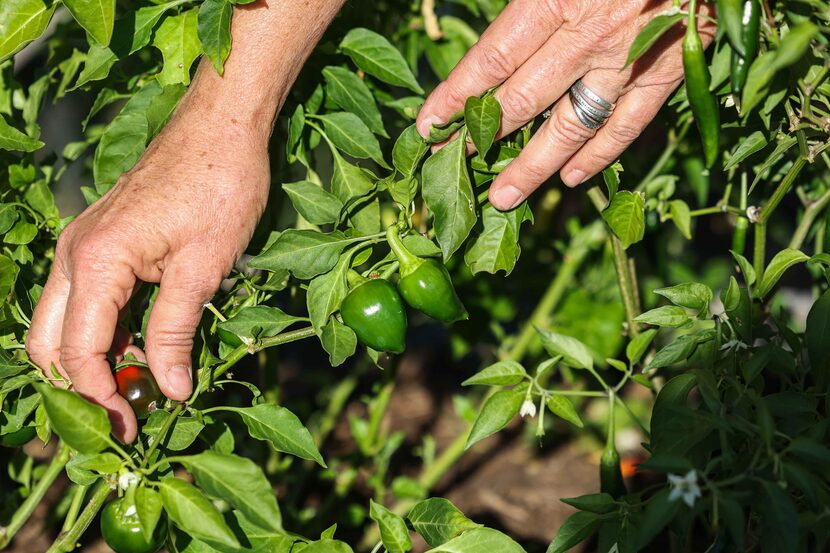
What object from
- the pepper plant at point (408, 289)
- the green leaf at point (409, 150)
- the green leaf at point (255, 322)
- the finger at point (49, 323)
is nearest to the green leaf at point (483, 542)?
the pepper plant at point (408, 289)

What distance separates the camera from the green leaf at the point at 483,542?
40.6 inches

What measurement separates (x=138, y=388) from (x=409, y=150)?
0.45m

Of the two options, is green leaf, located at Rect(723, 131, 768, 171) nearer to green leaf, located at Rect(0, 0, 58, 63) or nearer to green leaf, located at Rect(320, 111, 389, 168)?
green leaf, located at Rect(320, 111, 389, 168)

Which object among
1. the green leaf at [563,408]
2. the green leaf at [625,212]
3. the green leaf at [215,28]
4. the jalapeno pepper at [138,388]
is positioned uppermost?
the green leaf at [215,28]

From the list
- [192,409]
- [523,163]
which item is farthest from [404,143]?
[192,409]

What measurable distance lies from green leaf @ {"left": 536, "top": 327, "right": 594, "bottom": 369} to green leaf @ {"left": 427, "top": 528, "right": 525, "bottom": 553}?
11.5 inches

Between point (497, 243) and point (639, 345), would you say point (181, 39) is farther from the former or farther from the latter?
point (639, 345)

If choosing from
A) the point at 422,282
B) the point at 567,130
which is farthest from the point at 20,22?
the point at 567,130

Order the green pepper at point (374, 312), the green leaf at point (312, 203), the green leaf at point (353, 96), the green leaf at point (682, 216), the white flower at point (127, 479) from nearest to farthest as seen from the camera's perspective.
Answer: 1. the white flower at point (127, 479)
2. the green pepper at point (374, 312)
3. the green leaf at point (312, 203)
4. the green leaf at point (353, 96)
5. the green leaf at point (682, 216)

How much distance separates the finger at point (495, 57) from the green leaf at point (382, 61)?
7.6 inches

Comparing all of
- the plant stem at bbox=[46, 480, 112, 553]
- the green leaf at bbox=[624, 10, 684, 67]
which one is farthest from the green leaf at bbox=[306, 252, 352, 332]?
the green leaf at bbox=[624, 10, 684, 67]

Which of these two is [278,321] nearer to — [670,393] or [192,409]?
[192,409]

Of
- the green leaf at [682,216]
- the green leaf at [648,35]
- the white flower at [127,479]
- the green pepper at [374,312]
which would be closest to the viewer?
the green leaf at [648,35]

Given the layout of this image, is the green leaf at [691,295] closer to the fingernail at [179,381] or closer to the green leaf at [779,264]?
the green leaf at [779,264]
